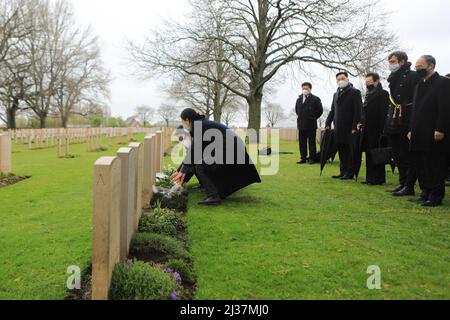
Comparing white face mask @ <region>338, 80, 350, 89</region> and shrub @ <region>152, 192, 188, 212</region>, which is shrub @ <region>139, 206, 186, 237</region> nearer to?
shrub @ <region>152, 192, 188, 212</region>

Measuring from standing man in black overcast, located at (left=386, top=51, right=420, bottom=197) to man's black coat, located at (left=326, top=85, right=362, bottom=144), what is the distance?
1.48 meters

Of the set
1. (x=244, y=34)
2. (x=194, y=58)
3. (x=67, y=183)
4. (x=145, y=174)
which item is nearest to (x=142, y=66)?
(x=194, y=58)

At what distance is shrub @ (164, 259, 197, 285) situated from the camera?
3.65 metres

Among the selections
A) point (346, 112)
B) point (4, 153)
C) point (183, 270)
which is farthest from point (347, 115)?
point (4, 153)

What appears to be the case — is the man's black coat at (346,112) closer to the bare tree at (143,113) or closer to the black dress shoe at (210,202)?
the black dress shoe at (210,202)

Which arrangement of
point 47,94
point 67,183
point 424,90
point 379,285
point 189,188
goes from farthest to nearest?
point 47,94 < point 67,183 < point 189,188 < point 424,90 < point 379,285

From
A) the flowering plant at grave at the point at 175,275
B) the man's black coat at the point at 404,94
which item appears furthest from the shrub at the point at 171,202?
the man's black coat at the point at 404,94

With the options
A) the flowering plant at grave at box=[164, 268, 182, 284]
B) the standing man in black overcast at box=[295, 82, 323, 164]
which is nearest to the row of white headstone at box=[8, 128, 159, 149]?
the standing man in black overcast at box=[295, 82, 323, 164]

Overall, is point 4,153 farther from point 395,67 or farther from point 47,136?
point 47,136

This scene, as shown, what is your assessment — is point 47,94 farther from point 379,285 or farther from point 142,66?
point 379,285

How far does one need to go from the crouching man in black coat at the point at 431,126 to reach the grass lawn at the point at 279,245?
433 millimetres

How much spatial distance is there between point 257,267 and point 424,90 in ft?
14.3

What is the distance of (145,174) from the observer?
6148 millimetres

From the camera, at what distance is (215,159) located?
6.63 metres
